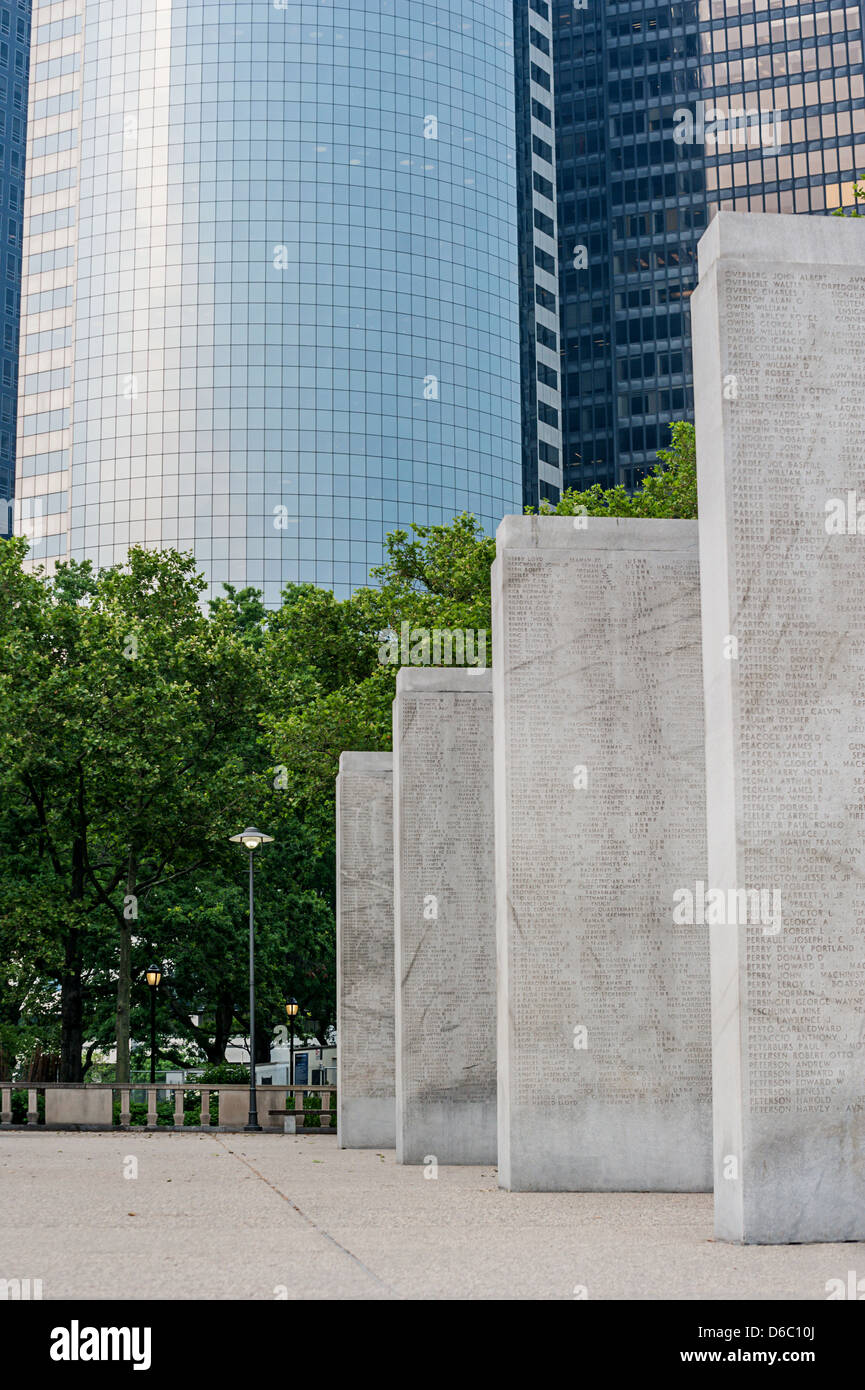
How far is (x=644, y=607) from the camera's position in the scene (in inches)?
675

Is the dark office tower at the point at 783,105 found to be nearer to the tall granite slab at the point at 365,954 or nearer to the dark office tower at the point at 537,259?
the dark office tower at the point at 537,259

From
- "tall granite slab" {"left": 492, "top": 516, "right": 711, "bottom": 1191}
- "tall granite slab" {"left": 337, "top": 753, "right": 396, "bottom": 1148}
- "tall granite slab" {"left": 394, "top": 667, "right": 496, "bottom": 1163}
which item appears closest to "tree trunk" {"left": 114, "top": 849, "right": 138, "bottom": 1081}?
"tall granite slab" {"left": 337, "top": 753, "right": 396, "bottom": 1148}

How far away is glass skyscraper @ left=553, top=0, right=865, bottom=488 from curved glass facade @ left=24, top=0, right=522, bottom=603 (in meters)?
20.4

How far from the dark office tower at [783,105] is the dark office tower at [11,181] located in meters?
69.6

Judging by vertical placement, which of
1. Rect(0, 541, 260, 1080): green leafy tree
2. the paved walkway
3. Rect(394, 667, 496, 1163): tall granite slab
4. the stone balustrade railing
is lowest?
the stone balustrade railing

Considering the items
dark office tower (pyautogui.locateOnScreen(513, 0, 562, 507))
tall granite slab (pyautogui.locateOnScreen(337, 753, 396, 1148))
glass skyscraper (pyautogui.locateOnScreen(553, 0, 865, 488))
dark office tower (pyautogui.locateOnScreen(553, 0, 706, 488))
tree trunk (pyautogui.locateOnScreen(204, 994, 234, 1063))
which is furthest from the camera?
dark office tower (pyautogui.locateOnScreen(553, 0, 706, 488))

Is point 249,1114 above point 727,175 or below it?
below

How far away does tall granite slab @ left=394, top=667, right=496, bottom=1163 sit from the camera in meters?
21.5

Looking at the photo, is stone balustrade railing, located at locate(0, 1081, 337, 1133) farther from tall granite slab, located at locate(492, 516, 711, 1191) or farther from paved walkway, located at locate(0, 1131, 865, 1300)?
tall granite slab, located at locate(492, 516, 711, 1191)

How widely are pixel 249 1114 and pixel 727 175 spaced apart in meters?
106

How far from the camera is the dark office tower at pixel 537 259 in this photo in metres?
119

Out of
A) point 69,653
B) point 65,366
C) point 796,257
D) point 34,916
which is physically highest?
point 65,366
